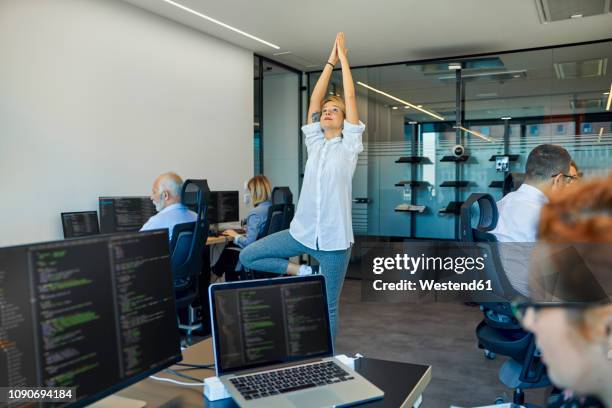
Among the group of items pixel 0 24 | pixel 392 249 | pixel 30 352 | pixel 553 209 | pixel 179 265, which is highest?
pixel 0 24

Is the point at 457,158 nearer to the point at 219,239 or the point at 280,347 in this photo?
the point at 219,239

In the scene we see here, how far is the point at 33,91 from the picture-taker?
423cm

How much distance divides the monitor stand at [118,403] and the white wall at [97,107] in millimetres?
3347

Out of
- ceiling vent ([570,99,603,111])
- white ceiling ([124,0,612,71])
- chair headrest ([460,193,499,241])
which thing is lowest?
chair headrest ([460,193,499,241])

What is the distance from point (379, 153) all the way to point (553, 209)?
707 cm

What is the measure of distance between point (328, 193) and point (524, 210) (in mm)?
962

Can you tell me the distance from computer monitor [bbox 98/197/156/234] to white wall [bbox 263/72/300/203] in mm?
3034

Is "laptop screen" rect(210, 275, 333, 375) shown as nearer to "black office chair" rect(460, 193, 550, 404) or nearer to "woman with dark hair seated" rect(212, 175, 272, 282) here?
"black office chair" rect(460, 193, 550, 404)

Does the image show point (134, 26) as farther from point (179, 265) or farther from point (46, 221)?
point (179, 265)

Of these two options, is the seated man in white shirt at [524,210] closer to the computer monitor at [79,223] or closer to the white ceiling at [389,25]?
the white ceiling at [389,25]

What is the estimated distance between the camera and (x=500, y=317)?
2566 millimetres

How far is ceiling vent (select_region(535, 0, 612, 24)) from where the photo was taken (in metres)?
4.79

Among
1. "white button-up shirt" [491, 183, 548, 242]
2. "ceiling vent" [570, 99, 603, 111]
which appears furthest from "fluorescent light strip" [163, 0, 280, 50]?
"white button-up shirt" [491, 183, 548, 242]

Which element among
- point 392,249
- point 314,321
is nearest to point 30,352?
point 314,321
